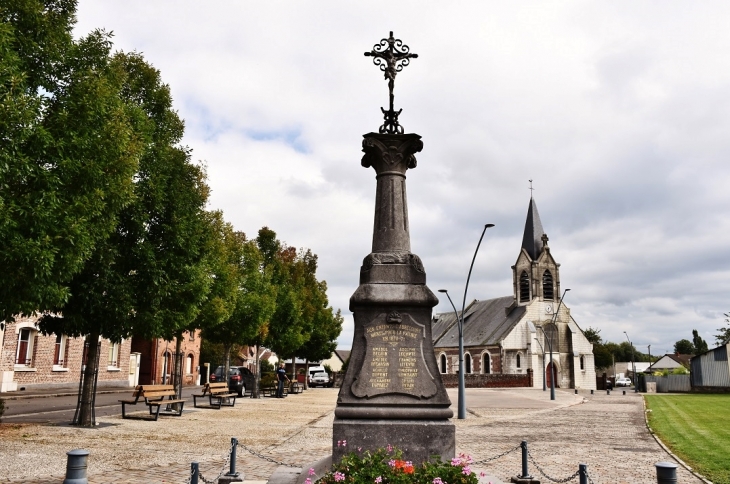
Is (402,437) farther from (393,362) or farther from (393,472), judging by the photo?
(393,472)

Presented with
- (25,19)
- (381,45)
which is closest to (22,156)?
(25,19)

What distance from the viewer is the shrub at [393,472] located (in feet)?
20.2

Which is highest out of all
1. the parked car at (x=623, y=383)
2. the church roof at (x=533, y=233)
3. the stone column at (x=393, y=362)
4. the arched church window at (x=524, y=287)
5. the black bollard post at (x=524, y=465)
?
the church roof at (x=533, y=233)

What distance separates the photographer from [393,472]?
6.28 meters

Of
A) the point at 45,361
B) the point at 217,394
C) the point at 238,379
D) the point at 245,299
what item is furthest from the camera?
the point at 238,379

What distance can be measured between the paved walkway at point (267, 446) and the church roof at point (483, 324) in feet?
163

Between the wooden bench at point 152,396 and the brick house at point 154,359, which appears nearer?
the wooden bench at point 152,396

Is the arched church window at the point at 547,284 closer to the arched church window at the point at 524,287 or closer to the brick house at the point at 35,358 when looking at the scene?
the arched church window at the point at 524,287

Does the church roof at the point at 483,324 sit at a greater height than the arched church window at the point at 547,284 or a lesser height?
lesser

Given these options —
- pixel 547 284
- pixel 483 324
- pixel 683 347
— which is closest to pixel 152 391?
pixel 547 284

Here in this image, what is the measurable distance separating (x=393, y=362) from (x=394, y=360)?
0.03m

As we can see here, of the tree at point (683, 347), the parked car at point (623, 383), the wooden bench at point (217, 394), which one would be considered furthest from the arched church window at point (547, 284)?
the tree at point (683, 347)

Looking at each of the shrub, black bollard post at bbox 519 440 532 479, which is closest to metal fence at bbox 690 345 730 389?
black bollard post at bbox 519 440 532 479

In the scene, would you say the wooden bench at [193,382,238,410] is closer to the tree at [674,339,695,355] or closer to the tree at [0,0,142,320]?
the tree at [0,0,142,320]
